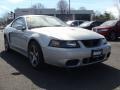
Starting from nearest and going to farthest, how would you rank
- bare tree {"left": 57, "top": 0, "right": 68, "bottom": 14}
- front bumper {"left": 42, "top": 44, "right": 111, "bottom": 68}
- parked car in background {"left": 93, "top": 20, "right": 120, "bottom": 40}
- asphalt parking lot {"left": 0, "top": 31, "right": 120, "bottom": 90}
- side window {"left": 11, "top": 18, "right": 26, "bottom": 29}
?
asphalt parking lot {"left": 0, "top": 31, "right": 120, "bottom": 90} → front bumper {"left": 42, "top": 44, "right": 111, "bottom": 68} → side window {"left": 11, "top": 18, "right": 26, "bottom": 29} → parked car in background {"left": 93, "top": 20, "right": 120, "bottom": 40} → bare tree {"left": 57, "top": 0, "right": 68, "bottom": 14}

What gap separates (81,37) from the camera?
6223 mm

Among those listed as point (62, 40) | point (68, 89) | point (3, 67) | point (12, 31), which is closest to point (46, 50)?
point (62, 40)

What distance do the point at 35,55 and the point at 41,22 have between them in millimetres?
1312

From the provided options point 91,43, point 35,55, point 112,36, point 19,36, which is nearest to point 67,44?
point 91,43

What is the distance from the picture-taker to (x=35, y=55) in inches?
271

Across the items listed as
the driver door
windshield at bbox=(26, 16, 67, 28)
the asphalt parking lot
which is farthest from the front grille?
the driver door

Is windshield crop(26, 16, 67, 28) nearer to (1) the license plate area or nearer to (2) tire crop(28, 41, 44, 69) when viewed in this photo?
(2) tire crop(28, 41, 44, 69)

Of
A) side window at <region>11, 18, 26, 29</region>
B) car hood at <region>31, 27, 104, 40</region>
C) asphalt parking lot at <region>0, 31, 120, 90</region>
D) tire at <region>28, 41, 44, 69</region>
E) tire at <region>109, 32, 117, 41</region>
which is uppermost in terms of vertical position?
side window at <region>11, 18, 26, 29</region>

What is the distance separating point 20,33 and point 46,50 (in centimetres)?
187

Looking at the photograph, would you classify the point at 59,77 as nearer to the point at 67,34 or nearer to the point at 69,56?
the point at 69,56

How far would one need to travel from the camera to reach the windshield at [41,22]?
7.66m

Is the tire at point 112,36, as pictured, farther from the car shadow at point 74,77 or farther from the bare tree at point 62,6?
the bare tree at point 62,6

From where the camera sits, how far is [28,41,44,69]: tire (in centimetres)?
659

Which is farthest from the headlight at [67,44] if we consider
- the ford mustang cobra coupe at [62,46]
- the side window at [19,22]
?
the side window at [19,22]
